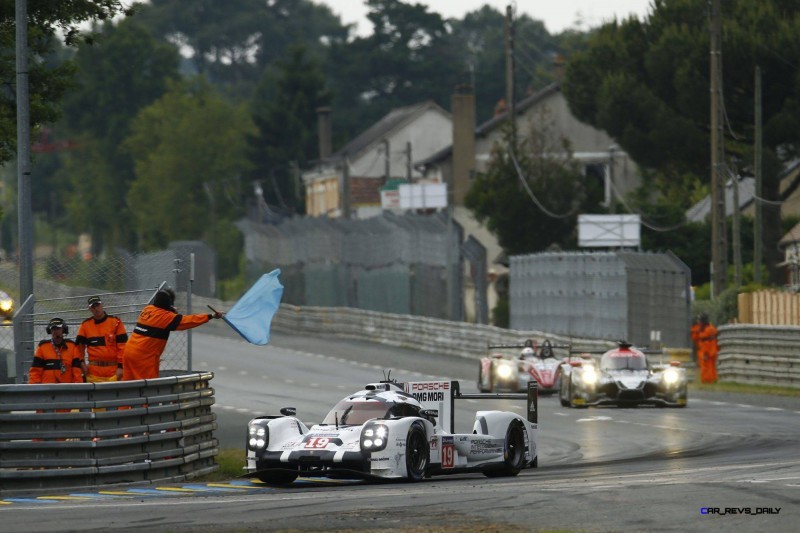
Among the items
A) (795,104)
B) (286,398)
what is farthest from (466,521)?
(795,104)

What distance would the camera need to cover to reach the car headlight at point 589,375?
29.4 metres

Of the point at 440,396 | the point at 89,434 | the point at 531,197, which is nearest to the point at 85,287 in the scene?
the point at 89,434

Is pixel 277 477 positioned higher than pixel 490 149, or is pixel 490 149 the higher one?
pixel 490 149

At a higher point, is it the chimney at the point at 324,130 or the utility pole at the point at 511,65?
the chimney at the point at 324,130

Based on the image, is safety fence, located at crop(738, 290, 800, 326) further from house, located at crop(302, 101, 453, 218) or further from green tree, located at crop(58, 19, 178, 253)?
green tree, located at crop(58, 19, 178, 253)

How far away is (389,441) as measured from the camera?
16297 mm

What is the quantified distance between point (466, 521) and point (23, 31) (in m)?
8.78

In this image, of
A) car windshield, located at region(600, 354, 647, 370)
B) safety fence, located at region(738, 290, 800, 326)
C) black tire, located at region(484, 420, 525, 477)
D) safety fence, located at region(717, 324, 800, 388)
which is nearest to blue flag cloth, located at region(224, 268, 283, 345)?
black tire, located at region(484, 420, 525, 477)

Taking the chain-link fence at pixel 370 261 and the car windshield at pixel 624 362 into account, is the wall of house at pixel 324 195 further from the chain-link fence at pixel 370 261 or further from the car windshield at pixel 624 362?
the car windshield at pixel 624 362

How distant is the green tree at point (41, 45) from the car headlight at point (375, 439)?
781cm

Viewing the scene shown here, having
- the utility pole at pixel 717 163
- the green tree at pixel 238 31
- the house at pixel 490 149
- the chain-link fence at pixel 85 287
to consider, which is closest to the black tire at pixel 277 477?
the chain-link fence at pixel 85 287

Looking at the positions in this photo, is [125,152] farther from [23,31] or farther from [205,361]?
[23,31]

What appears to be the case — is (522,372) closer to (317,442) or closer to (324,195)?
(317,442)

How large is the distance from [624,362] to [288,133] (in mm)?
82033
